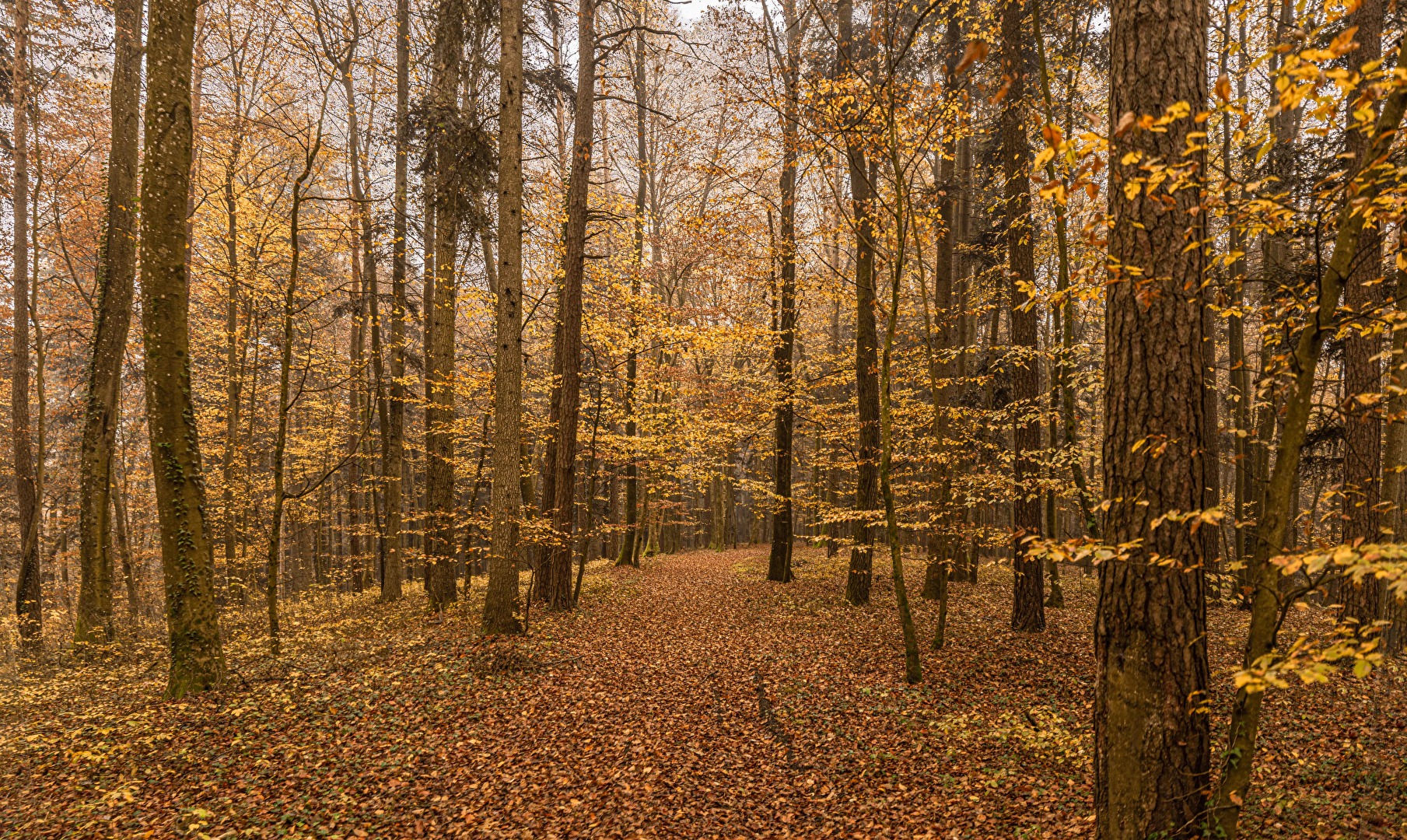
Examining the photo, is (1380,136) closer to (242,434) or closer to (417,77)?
(417,77)

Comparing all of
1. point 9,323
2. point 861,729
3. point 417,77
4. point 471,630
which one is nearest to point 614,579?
point 471,630

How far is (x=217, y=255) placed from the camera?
15812 mm

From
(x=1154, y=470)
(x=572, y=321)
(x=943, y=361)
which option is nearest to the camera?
(x=1154, y=470)

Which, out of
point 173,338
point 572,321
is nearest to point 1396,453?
point 572,321

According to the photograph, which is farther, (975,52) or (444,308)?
(444,308)

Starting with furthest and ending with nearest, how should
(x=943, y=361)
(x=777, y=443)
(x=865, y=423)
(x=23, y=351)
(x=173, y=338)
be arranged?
(x=777, y=443) < (x=865, y=423) < (x=23, y=351) < (x=943, y=361) < (x=173, y=338)

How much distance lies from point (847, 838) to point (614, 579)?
1171cm

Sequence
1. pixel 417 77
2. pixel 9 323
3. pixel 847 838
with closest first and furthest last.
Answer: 1. pixel 847 838
2. pixel 417 77
3. pixel 9 323

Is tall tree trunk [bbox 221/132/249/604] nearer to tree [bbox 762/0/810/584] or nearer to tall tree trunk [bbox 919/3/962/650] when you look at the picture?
tree [bbox 762/0/810/584]

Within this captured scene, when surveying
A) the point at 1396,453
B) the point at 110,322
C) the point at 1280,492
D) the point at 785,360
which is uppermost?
the point at 785,360

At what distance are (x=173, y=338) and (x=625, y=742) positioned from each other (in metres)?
6.69

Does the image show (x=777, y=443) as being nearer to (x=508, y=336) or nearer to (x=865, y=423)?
(x=865, y=423)

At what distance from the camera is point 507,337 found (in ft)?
29.5

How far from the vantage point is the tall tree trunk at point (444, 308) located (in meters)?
11.3
